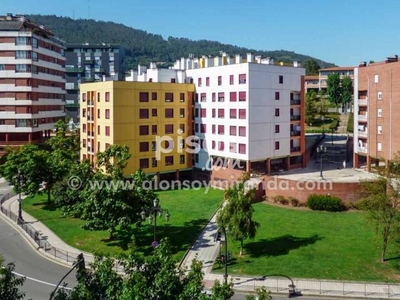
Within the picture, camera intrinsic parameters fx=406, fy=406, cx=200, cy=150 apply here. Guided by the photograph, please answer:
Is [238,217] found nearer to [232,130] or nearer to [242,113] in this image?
[242,113]

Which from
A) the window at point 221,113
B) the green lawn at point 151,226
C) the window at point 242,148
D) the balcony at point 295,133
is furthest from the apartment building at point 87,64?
the balcony at point 295,133

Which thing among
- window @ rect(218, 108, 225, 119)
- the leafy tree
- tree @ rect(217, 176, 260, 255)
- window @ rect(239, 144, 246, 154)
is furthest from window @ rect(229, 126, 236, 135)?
the leafy tree

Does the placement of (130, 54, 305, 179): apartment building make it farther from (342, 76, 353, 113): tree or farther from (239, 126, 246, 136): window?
(342, 76, 353, 113): tree

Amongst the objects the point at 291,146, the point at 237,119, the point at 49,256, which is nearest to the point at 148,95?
the point at 237,119

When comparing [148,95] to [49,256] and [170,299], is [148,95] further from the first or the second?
[170,299]

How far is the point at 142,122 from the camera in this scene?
53.3 metres

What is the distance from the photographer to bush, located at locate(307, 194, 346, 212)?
41281 millimetres

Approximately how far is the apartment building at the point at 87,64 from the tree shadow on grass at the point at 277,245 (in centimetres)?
9222

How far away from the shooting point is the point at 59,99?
8525cm

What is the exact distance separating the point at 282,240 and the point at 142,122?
2694 cm

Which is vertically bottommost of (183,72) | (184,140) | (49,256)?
(49,256)

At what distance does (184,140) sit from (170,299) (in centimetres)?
4562

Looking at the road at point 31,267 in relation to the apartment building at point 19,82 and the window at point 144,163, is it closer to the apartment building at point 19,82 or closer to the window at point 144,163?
the window at point 144,163

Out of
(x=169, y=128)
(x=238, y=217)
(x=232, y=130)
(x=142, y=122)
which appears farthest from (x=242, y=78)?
(x=238, y=217)
